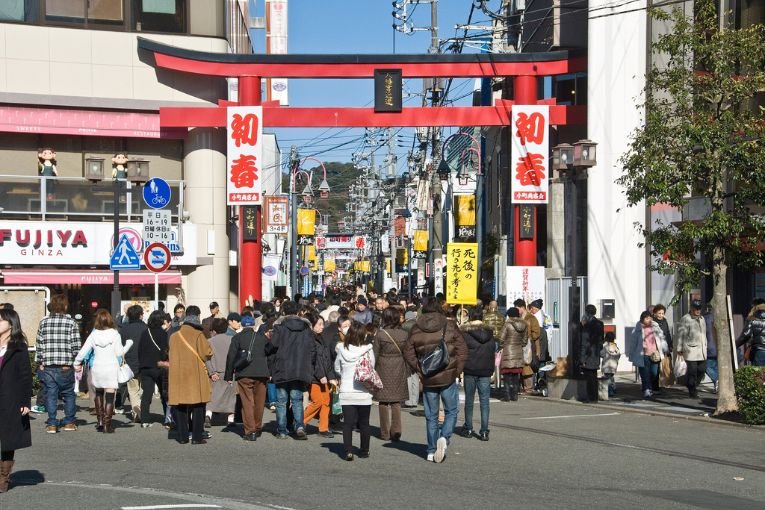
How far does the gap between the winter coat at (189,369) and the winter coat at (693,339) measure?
998 cm

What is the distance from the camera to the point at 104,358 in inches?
635

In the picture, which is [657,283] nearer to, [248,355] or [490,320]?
[490,320]

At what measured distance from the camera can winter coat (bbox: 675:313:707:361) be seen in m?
21.2

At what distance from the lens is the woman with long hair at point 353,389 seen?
1345cm

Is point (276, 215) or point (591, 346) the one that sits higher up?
point (276, 215)

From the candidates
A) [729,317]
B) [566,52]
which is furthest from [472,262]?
[729,317]

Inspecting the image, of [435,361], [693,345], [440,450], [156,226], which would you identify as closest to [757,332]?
[693,345]

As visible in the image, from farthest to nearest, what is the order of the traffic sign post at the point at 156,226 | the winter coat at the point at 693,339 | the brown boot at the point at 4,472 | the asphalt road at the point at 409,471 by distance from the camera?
the traffic sign post at the point at 156,226 → the winter coat at the point at 693,339 → the brown boot at the point at 4,472 → the asphalt road at the point at 409,471

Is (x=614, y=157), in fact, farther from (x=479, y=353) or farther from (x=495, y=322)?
(x=479, y=353)

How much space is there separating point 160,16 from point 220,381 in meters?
18.4

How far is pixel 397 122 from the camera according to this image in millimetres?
32125

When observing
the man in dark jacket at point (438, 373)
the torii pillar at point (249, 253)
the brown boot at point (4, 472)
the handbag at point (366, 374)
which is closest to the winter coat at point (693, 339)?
the man in dark jacket at point (438, 373)

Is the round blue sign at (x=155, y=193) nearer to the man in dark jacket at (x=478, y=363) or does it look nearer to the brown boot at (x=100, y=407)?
the brown boot at (x=100, y=407)

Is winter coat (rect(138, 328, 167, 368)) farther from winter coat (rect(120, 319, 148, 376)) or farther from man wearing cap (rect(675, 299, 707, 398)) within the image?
man wearing cap (rect(675, 299, 707, 398))
